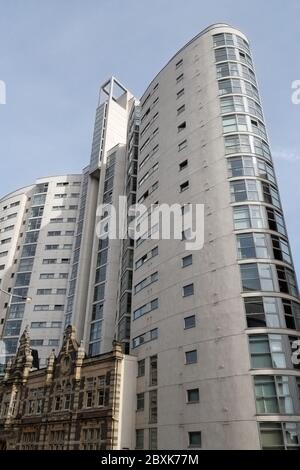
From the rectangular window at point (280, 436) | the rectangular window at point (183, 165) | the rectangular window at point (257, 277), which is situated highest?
the rectangular window at point (183, 165)

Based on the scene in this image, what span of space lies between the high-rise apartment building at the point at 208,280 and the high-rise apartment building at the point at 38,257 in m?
15.3

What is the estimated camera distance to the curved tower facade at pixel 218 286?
33.7 metres

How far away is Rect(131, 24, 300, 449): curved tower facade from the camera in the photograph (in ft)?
111

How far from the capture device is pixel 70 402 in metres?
47.4

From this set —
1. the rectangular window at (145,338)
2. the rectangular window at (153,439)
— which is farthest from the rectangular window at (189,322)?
the rectangular window at (153,439)

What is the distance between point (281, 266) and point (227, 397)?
13775 millimetres

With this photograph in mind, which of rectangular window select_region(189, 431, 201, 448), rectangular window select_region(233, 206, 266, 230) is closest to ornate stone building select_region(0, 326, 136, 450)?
rectangular window select_region(189, 431, 201, 448)

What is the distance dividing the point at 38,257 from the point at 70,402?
4811 cm

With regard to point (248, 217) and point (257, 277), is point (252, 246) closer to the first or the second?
point (257, 277)

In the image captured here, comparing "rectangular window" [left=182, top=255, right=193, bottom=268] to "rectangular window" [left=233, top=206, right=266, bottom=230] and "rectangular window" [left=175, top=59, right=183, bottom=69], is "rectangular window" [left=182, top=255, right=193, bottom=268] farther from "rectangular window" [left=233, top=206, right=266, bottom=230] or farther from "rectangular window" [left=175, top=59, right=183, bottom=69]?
"rectangular window" [left=175, top=59, right=183, bottom=69]

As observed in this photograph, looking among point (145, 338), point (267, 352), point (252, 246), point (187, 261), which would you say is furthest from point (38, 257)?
point (267, 352)

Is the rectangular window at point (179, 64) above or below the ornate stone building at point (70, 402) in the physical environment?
above

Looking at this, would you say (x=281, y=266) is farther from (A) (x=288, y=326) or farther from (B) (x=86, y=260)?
(B) (x=86, y=260)

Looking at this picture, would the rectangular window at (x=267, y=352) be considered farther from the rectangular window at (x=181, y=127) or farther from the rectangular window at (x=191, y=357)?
the rectangular window at (x=181, y=127)
